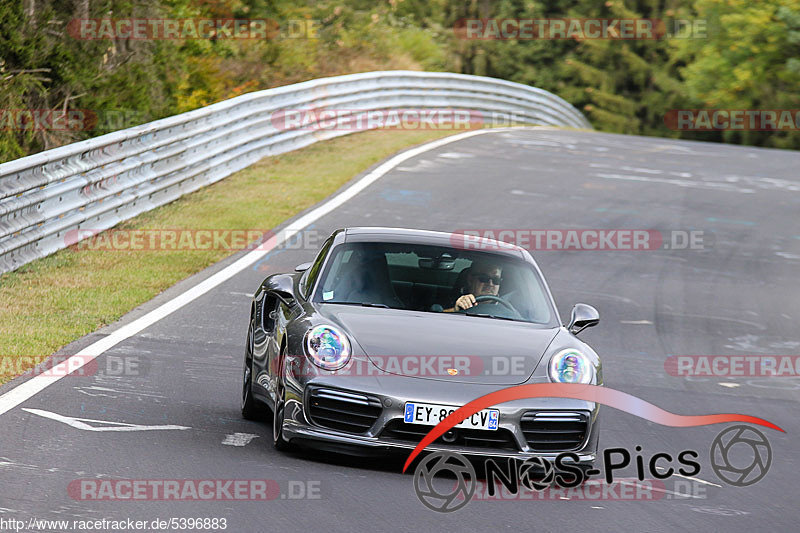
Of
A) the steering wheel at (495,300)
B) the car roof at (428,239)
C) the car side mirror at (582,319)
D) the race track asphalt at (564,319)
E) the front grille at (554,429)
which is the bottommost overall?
the race track asphalt at (564,319)

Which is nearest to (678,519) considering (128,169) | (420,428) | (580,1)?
(420,428)

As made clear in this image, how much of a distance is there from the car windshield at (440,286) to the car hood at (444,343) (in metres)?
0.19

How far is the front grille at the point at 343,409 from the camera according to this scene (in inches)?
261

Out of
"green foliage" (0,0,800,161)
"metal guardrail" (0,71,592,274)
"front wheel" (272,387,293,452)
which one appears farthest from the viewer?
"green foliage" (0,0,800,161)

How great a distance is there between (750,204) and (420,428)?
49.9 feet

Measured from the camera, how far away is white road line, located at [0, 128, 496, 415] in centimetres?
806

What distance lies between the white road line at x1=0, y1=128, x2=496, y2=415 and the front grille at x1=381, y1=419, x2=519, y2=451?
95.5 inches

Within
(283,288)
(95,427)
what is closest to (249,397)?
(283,288)

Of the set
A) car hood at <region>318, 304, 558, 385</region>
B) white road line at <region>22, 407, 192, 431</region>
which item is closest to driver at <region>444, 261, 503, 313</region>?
car hood at <region>318, 304, 558, 385</region>

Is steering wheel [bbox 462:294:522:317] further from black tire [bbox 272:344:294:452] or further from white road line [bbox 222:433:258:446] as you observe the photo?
white road line [bbox 222:433:258:446]

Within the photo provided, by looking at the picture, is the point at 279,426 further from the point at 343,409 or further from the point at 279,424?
the point at 343,409

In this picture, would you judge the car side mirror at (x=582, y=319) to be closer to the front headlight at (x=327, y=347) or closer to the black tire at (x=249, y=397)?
the front headlight at (x=327, y=347)

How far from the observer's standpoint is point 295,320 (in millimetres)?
7383

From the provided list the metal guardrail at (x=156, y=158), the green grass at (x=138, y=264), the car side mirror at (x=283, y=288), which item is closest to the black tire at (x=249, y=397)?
the car side mirror at (x=283, y=288)
